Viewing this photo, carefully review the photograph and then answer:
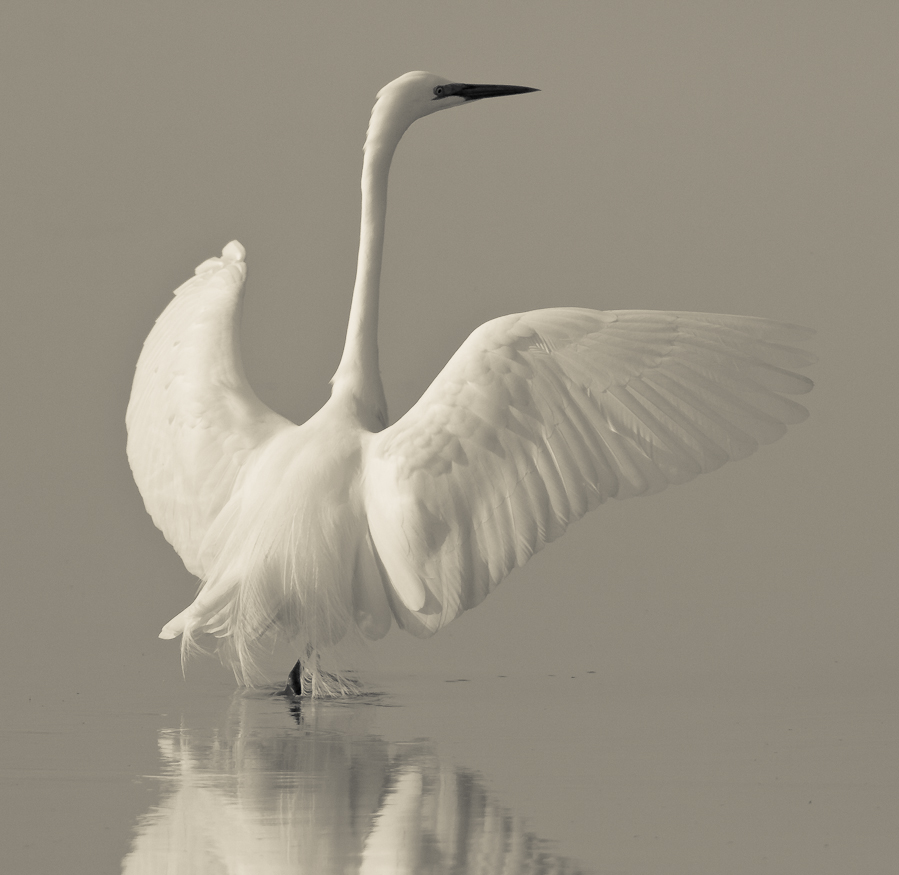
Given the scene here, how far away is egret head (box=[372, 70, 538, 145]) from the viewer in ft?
26.6

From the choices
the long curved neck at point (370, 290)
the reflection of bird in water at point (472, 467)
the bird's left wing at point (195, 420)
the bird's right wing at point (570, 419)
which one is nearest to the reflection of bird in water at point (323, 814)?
the reflection of bird in water at point (472, 467)

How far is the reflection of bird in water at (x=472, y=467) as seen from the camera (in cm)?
635

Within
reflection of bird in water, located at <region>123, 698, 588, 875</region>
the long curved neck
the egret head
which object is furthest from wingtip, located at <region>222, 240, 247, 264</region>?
reflection of bird in water, located at <region>123, 698, 588, 875</region>

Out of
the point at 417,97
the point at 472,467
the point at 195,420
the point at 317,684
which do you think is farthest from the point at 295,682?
the point at 417,97

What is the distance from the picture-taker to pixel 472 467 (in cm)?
643

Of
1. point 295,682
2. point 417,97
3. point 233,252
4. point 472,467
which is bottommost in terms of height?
point 295,682

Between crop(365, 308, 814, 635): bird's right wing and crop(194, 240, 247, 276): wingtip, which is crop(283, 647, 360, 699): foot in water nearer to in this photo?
crop(365, 308, 814, 635): bird's right wing

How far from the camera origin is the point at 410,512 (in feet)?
21.3

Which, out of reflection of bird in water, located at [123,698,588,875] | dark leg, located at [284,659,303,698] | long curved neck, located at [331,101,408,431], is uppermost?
long curved neck, located at [331,101,408,431]

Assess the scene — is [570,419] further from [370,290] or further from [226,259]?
[226,259]

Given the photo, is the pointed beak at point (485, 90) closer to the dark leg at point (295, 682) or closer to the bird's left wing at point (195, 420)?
the bird's left wing at point (195, 420)

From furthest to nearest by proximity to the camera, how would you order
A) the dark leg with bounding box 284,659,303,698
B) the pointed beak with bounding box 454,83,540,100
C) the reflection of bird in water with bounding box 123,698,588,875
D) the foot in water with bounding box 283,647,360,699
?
the pointed beak with bounding box 454,83,540,100 < the dark leg with bounding box 284,659,303,698 < the foot in water with bounding box 283,647,360,699 < the reflection of bird in water with bounding box 123,698,588,875

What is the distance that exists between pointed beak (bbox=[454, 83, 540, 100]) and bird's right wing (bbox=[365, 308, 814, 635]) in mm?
2346

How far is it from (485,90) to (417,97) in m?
0.51
